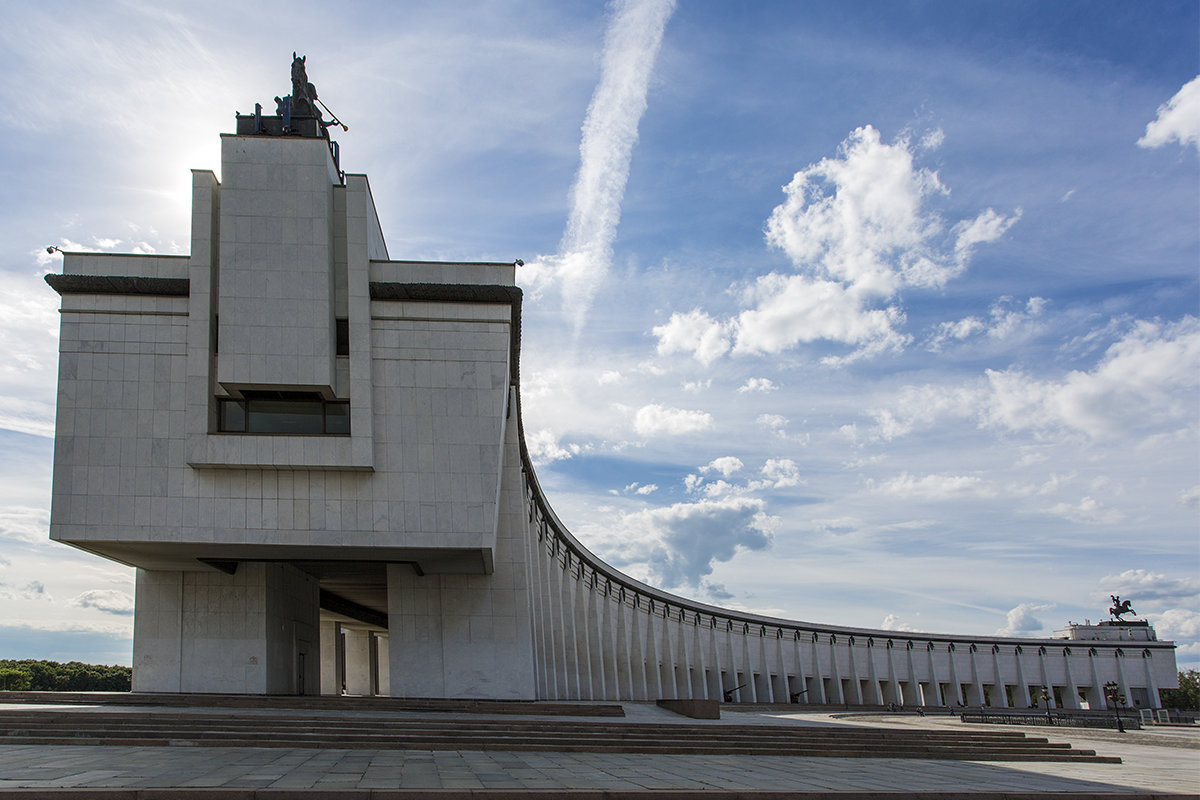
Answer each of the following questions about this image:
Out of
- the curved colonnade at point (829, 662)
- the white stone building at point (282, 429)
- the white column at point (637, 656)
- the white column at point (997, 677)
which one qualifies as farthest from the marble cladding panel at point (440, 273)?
the white column at point (997, 677)

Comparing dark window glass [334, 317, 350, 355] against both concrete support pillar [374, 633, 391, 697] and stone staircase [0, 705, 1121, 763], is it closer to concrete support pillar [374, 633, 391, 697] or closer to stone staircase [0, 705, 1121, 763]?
stone staircase [0, 705, 1121, 763]

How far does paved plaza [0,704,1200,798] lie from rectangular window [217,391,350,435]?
38.3 ft

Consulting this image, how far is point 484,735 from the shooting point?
68.2ft

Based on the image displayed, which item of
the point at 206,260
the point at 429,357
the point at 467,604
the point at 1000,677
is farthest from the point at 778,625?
the point at 206,260

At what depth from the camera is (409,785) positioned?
529 inches

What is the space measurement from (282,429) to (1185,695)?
91.2m

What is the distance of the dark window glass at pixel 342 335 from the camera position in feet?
95.6

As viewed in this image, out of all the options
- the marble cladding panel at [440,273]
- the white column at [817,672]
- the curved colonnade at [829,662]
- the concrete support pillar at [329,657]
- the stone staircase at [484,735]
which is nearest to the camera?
the stone staircase at [484,735]

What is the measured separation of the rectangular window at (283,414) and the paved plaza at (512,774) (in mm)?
11687

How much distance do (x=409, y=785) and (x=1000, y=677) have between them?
73.9 metres

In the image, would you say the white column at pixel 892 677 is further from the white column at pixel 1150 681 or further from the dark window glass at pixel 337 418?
the dark window glass at pixel 337 418

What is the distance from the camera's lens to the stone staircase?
19359 millimetres

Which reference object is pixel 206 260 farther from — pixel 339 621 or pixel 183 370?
pixel 339 621

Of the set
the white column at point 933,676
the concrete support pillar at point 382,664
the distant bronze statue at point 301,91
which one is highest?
the distant bronze statue at point 301,91
